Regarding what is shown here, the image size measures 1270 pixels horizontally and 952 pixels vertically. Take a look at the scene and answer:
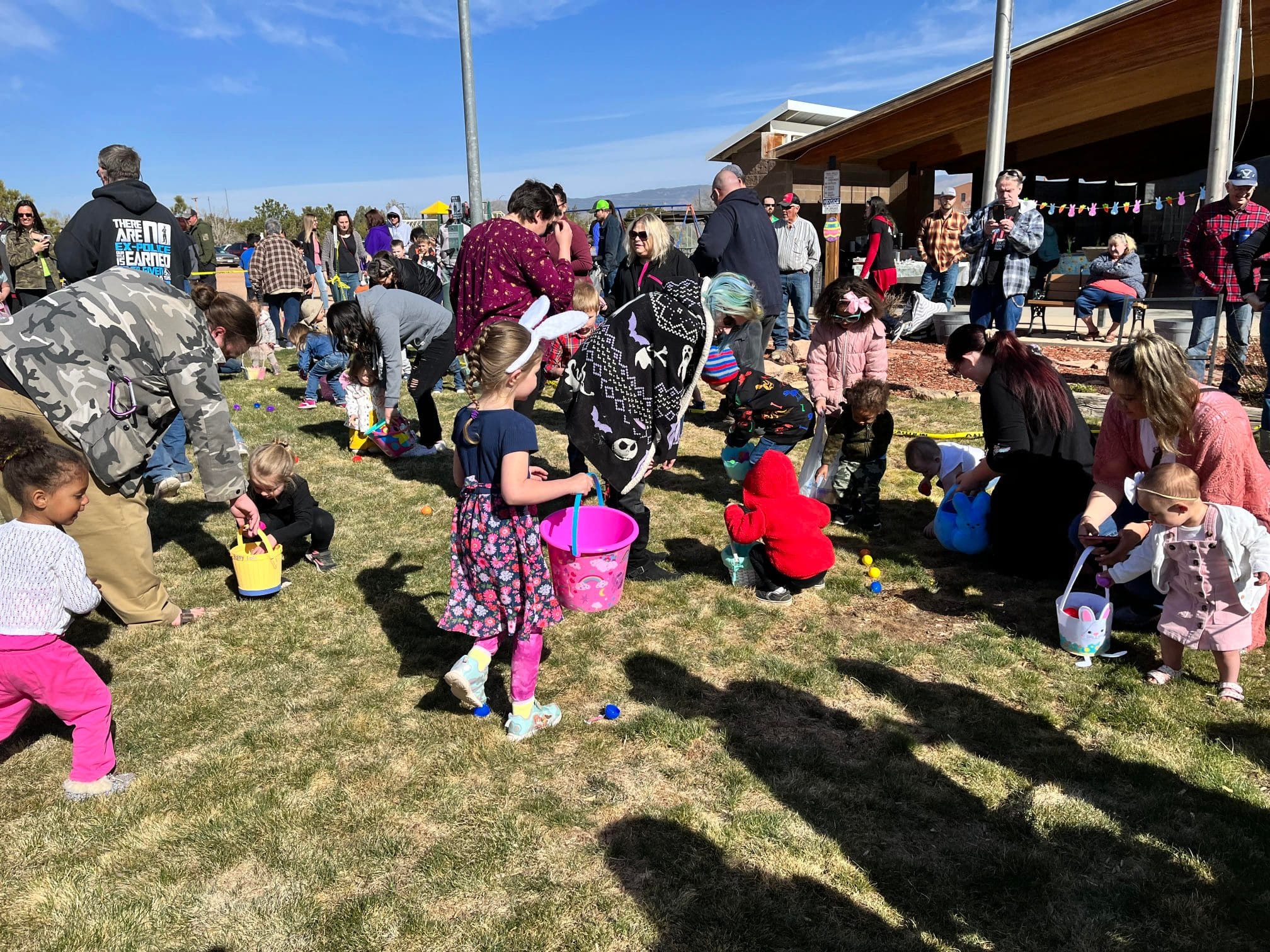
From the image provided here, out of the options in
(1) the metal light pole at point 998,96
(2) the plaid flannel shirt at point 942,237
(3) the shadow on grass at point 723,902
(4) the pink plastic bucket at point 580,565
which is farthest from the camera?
(2) the plaid flannel shirt at point 942,237

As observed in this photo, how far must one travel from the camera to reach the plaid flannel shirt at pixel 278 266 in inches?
460

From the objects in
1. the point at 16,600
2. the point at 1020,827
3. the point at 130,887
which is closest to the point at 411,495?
the point at 16,600

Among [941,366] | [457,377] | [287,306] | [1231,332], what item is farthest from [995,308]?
[287,306]

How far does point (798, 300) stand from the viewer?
477 inches

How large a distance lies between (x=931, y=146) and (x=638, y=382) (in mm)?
16854

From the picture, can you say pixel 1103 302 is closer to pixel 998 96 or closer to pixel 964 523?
pixel 998 96

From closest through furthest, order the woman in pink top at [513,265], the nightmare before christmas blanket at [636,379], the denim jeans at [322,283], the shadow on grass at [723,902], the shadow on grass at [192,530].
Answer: the shadow on grass at [723,902] < the nightmare before christmas blanket at [636,379] < the woman in pink top at [513,265] < the shadow on grass at [192,530] < the denim jeans at [322,283]

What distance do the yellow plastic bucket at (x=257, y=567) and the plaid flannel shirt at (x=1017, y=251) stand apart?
6588 mm

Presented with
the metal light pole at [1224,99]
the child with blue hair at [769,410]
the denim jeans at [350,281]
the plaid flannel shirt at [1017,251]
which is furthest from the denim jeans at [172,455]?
the metal light pole at [1224,99]

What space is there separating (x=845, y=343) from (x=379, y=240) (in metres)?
9.56

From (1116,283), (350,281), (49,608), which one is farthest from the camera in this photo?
(350,281)

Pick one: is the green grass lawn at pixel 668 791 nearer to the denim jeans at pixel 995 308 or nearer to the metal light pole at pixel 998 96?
the denim jeans at pixel 995 308

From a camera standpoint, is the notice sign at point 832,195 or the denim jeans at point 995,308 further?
the notice sign at point 832,195

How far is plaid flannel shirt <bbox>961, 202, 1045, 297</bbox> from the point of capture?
7996 mm
